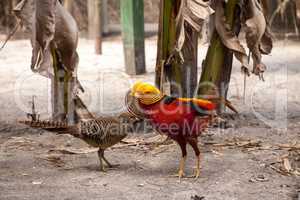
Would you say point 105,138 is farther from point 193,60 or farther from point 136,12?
point 136,12

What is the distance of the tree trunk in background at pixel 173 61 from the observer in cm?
385

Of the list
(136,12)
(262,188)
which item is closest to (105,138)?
(262,188)

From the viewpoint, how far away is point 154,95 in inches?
118

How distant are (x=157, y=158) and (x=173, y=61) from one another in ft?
2.40

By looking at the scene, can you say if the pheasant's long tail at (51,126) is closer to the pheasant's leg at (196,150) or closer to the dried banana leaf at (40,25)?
the dried banana leaf at (40,25)

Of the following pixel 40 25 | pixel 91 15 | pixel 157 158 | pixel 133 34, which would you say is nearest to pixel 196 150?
pixel 157 158

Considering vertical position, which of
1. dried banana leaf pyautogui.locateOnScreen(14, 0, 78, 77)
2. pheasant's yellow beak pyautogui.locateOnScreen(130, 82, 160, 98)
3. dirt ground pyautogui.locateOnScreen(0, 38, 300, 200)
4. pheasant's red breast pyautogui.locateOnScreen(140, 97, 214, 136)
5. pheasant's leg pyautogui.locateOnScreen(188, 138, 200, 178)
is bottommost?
dirt ground pyautogui.locateOnScreen(0, 38, 300, 200)

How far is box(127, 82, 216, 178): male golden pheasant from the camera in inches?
116

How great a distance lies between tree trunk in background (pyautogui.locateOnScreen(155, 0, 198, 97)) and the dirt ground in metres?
0.36

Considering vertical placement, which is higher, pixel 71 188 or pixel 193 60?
pixel 193 60

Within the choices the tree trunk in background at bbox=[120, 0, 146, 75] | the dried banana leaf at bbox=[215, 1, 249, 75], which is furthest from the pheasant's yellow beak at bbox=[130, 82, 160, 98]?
the tree trunk in background at bbox=[120, 0, 146, 75]

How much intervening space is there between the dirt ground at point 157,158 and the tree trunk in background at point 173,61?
36 cm

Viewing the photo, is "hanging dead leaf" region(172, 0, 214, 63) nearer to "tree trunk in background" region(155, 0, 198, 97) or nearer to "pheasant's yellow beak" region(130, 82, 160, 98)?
"tree trunk in background" region(155, 0, 198, 97)

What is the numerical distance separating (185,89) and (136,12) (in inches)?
109
